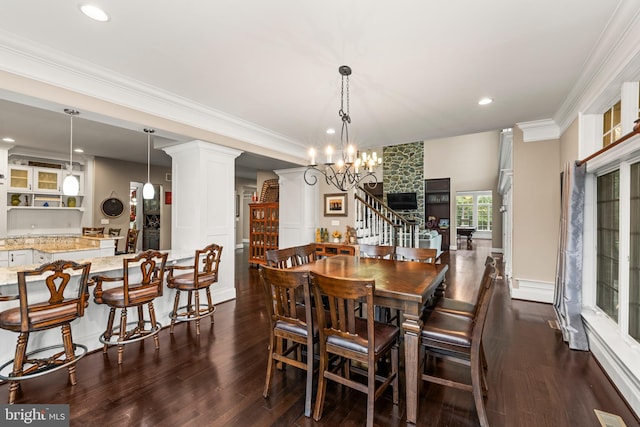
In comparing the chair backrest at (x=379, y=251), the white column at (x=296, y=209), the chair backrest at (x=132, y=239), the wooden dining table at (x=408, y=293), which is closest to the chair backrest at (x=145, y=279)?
the wooden dining table at (x=408, y=293)

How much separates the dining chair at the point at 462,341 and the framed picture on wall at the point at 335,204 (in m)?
3.79

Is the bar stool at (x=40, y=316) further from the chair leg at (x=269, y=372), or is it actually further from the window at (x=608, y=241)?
the window at (x=608, y=241)

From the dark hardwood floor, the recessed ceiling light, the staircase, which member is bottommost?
the dark hardwood floor

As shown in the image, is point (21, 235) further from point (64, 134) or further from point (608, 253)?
point (608, 253)

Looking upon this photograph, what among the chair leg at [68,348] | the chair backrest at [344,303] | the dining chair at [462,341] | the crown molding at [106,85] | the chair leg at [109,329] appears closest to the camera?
the chair backrest at [344,303]

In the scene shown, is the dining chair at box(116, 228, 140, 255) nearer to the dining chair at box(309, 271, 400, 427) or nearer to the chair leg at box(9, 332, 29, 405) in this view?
the chair leg at box(9, 332, 29, 405)

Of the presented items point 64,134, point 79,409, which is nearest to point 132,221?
point 64,134

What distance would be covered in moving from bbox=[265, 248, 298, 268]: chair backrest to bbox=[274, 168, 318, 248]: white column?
2.86m

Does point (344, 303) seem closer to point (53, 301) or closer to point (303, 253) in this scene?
point (303, 253)

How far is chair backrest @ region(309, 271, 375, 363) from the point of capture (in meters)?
1.70

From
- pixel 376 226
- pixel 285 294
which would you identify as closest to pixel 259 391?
pixel 285 294

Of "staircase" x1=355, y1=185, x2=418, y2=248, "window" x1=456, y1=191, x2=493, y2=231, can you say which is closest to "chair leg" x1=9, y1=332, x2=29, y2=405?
"staircase" x1=355, y1=185, x2=418, y2=248

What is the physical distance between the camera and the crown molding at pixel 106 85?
7.78 ft

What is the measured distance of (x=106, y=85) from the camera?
2916mm
